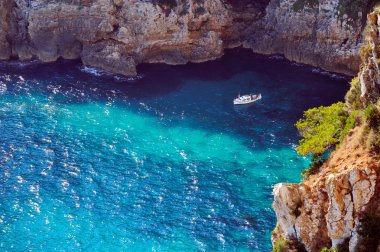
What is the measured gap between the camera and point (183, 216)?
47344mm

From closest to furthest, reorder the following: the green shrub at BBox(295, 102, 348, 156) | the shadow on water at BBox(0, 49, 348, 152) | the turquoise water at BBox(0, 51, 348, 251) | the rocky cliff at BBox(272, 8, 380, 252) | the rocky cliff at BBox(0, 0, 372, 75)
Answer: the rocky cliff at BBox(272, 8, 380, 252)
the green shrub at BBox(295, 102, 348, 156)
the turquoise water at BBox(0, 51, 348, 251)
the shadow on water at BBox(0, 49, 348, 152)
the rocky cliff at BBox(0, 0, 372, 75)

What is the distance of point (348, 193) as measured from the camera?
1005 inches

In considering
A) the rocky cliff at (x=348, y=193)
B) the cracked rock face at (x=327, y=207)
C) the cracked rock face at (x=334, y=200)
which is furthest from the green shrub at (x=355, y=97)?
the cracked rock face at (x=327, y=207)

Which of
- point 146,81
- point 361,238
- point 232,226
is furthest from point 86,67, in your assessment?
point 361,238

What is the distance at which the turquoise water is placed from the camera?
4575 centimetres

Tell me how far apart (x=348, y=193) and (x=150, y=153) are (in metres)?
34.1

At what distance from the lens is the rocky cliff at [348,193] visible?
990 inches

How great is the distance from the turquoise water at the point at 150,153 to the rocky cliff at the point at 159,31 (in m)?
2.66

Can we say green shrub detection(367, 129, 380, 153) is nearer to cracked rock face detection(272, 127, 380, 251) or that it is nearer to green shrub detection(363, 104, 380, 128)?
cracked rock face detection(272, 127, 380, 251)

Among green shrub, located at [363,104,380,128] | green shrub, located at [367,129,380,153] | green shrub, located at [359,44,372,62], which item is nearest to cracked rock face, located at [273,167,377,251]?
green shrub, located at [367,129,380,153]

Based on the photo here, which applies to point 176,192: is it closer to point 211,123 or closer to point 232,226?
point 232,226

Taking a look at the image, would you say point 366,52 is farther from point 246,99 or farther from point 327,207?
point 246,99

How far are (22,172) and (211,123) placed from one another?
23.7 m

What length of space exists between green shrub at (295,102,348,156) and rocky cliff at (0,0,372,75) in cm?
4109
